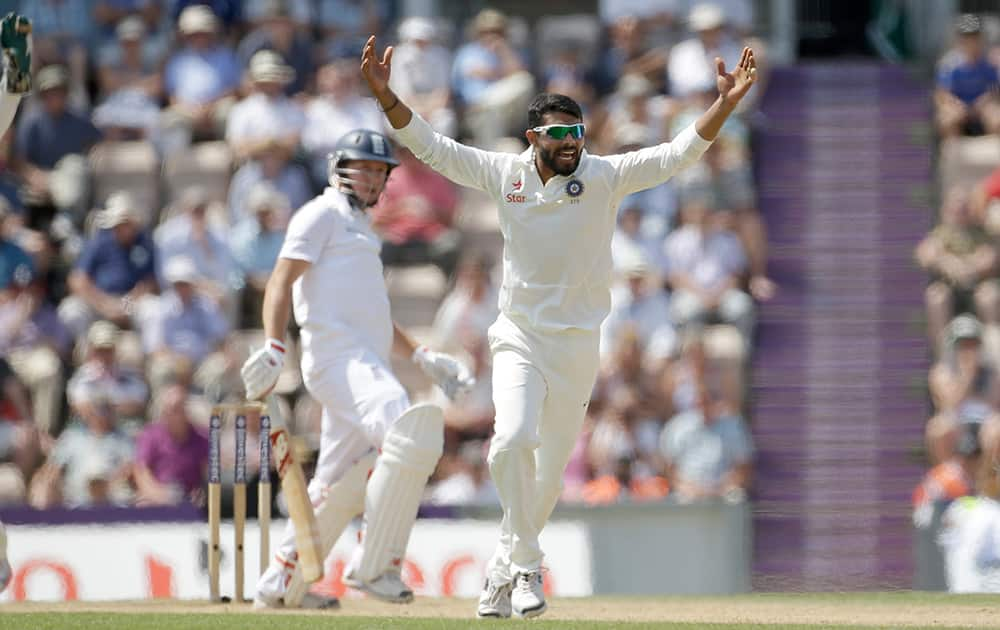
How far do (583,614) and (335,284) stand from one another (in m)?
1.83

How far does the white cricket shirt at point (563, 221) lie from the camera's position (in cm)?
883

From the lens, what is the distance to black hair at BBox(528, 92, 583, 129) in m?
8.79

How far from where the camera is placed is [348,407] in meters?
9.54

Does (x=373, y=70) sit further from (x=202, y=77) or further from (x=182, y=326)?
(x=202, y=77)

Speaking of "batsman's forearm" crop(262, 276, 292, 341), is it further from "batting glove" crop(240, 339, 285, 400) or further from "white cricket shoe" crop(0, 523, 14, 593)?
"white cricket shoe" crop(0, 523, 14, 593)

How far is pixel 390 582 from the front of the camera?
9.61 m

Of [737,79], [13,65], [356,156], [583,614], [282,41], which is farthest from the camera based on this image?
[282,41]

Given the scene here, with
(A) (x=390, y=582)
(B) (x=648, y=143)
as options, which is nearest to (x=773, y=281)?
A: (B) (x=648, y=143)

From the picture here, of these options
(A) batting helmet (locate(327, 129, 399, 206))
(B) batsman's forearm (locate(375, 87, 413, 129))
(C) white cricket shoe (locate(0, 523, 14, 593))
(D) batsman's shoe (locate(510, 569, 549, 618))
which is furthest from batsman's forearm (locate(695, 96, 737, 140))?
(C) white cricket shoe (locate(0, 523, 14, 593))

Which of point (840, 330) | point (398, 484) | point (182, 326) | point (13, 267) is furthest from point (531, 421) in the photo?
point (13, 267)

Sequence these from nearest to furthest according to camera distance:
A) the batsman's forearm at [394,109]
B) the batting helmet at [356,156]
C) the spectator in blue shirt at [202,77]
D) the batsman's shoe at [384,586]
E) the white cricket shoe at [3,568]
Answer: the batsman's forearm at [394,109]
the white cricket shoe at [3,568]
the batsman's shoe at [384,586]
the batting helmet at [356,156]
the spectator in blue shirt at [202,77]

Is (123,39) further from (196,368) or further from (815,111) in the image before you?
(815,111)

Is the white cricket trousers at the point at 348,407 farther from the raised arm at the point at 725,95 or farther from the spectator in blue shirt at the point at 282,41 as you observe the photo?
the spectator in blue shirt at the point at 282,41

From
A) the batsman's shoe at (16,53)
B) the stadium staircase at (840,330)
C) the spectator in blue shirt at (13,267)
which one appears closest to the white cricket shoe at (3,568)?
the batsman's shoe at (16,53)
